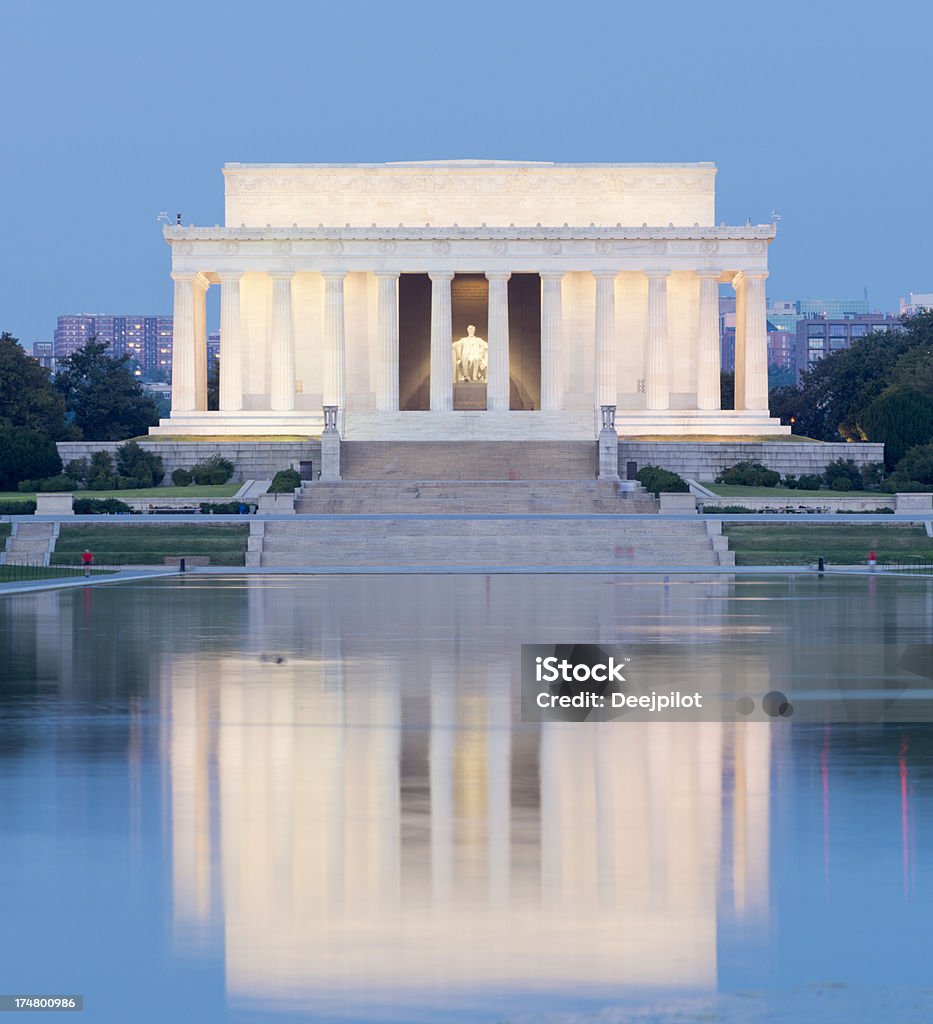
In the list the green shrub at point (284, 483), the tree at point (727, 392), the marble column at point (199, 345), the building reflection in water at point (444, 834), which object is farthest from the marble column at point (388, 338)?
the building reflection in water at point (444, 834)

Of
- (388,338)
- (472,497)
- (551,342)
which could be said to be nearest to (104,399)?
(388,338)

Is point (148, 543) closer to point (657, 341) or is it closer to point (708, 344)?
point (657, 341)

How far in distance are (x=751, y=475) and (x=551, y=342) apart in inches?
771

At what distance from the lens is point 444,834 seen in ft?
44.3

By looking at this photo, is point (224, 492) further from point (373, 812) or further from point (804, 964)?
point (804, 964)

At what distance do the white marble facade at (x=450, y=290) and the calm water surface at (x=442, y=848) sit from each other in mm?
66872

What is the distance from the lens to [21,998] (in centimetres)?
914

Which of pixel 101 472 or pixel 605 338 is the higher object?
pixel 605 338

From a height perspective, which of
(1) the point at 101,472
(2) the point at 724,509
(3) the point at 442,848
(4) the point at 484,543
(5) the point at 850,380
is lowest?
(3) the point at 442,848

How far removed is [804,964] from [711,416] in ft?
271

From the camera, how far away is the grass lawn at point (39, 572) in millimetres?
50800

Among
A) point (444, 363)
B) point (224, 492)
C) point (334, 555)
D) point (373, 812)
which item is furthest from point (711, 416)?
point (373, 812)

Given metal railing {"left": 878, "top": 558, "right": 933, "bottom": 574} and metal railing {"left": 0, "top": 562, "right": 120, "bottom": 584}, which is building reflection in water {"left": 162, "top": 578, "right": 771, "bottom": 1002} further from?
metal railing {"left": 878, "top": 558, "right": 933, "bottom": 574}

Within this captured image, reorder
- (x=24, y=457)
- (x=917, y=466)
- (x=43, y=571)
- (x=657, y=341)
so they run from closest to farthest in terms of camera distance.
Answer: (x=43, y=571), (x=917, y=466), (x=24, y=457), (x=657, y=341)
